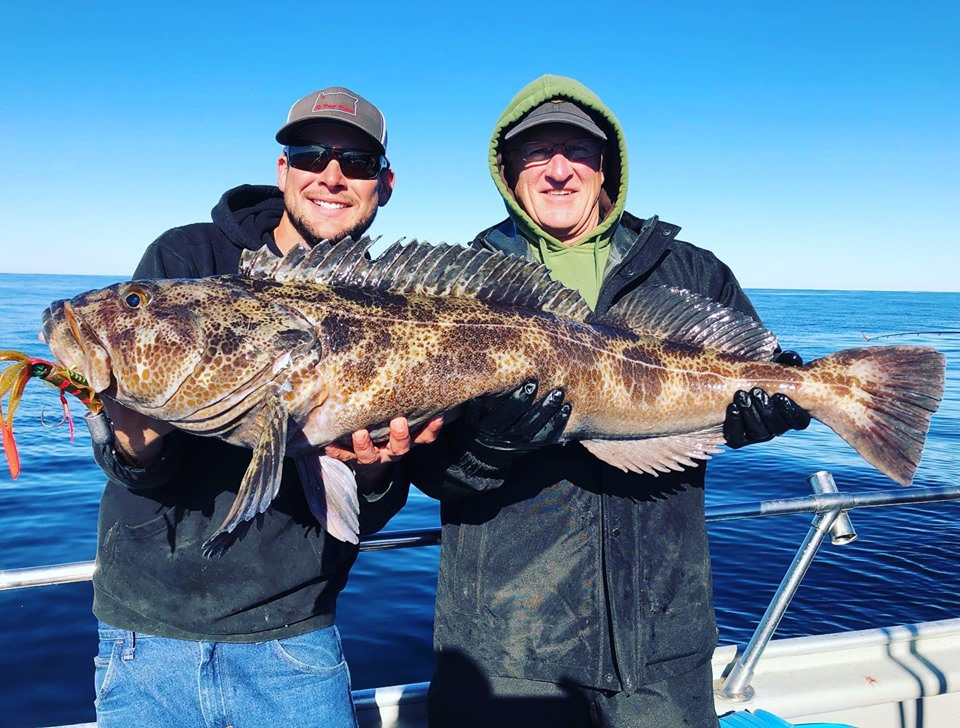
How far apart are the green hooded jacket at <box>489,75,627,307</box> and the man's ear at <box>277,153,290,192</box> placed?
115cm

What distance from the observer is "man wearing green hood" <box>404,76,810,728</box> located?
9.97 feet

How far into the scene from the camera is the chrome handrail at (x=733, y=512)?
3.02 metres

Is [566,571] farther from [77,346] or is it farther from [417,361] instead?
[77,346]

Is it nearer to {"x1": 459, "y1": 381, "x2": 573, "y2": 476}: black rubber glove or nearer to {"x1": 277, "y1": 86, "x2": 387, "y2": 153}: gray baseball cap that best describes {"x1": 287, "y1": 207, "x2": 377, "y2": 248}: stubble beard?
{"x1": 277, "y1": 86, "x2": 387, "y2": 153}: gray baseball cap

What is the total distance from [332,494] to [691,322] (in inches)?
80.8

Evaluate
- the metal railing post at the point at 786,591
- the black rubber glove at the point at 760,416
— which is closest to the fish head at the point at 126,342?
the black rubber glove at the point at 760,416

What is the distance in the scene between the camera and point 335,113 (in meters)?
3.61

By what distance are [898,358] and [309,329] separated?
289 centimetres

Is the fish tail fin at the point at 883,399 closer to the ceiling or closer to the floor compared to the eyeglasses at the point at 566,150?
closer to the floor

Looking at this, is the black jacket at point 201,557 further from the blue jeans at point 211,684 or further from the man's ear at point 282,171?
the man's ear at point 282,171

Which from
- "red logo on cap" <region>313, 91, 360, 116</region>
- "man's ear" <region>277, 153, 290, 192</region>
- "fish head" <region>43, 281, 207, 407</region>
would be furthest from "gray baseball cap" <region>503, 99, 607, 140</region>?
"fish head" <region>43, 281, 207, 407</region>

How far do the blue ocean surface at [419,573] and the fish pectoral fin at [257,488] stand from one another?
19.1 feet

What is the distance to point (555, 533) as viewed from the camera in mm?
3191

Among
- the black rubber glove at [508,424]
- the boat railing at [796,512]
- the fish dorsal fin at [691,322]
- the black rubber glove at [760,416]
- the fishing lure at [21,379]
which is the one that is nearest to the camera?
the fishing lure at [21,379]
